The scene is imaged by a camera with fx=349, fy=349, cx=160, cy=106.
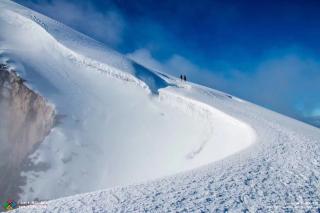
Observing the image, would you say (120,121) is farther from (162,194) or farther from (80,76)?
(162,194)

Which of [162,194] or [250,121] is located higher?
[250,121]

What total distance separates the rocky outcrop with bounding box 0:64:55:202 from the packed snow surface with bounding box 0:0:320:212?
0.83 metres

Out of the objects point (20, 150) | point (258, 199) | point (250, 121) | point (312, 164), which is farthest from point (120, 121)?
point (258, 199)

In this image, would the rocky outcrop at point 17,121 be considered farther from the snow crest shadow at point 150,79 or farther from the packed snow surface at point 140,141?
the snow crest shadow at point 150,79

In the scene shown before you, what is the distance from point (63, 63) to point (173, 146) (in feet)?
44.6

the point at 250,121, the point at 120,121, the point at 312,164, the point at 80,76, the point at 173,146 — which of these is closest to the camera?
the point at 312,164

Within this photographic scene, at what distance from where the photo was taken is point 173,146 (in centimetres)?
2644

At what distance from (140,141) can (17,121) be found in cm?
1036

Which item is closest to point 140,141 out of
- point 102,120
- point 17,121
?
point 102,120

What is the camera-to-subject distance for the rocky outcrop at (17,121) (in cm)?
2622

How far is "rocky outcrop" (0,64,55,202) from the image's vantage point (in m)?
26.2

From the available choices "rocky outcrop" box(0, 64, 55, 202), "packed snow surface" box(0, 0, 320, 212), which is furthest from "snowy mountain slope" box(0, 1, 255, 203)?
"rocky outcrop" box(0, 64, 55, 202)

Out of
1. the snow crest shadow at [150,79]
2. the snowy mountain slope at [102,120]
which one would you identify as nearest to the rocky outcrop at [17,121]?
the snowy mountain slope at [102,120]

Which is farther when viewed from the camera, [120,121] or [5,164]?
[120,121]
